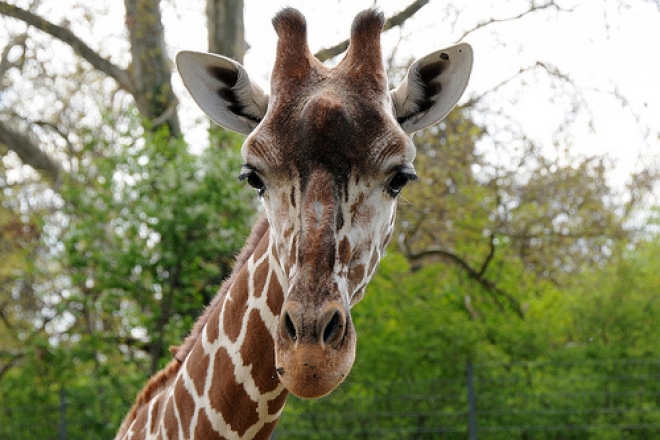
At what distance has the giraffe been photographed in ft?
7.34

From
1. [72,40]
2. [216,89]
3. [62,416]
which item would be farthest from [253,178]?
[72,40]

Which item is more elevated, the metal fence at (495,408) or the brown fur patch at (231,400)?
the metal fence at (495,408)

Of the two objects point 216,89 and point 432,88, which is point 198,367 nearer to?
point 216,89

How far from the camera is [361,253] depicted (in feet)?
8.21

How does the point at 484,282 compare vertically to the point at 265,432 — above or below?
above

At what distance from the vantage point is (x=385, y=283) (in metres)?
11.1

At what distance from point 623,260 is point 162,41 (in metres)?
8.28

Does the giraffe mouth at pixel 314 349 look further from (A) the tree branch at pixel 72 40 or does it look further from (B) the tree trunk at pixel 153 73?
(A) the tree branch at pixel 72 40

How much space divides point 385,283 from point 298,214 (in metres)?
8.74

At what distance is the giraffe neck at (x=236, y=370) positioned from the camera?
2.75 m

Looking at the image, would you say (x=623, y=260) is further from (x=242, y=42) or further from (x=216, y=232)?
(x=242, y=42)

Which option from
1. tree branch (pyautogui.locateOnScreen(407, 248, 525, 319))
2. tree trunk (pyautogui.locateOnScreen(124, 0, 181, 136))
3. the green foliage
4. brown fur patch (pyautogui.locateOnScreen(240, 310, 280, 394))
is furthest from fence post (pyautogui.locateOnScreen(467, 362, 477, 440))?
brown fur patch (pyautogui.locateOnScreen(240, 310, 280, 394))

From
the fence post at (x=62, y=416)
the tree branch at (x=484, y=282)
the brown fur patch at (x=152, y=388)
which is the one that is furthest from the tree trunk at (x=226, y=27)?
the brown fur patch at (x=152, y=388)

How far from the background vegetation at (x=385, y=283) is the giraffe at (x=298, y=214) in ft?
19.6
